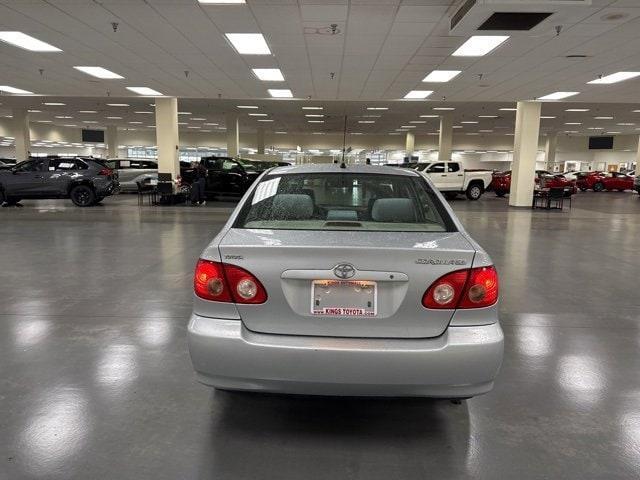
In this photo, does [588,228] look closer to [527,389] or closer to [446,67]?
[446,67]

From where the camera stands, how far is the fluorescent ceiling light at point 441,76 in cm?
1267

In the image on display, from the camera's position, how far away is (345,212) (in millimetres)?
3270

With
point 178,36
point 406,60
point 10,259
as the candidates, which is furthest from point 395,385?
point 406,60

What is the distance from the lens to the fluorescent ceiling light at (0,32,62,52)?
31.6 feet

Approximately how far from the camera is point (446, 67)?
12.0 m

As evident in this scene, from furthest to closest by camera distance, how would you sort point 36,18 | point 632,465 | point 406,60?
point 406,60 < point 36,18 < point 632,465

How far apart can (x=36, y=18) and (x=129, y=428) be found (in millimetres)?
8579

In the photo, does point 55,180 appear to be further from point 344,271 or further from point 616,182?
point 616,182

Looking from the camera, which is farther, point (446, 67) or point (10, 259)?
point (446, 67)

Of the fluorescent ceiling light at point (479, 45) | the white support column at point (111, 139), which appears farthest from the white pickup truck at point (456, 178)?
the white support column at point (111, 139)

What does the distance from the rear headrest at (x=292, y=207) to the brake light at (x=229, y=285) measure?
732 mm

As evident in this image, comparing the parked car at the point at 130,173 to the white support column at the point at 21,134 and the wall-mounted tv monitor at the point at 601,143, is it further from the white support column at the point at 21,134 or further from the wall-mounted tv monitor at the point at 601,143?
the wall-mounted tv monitor at the point at 601,143

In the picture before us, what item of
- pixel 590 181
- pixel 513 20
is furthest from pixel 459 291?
pixel 590 181

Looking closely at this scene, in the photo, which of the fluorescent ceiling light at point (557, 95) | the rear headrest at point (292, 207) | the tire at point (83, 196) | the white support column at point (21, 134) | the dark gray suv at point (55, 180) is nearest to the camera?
the rear headrest at point (292, 207)
